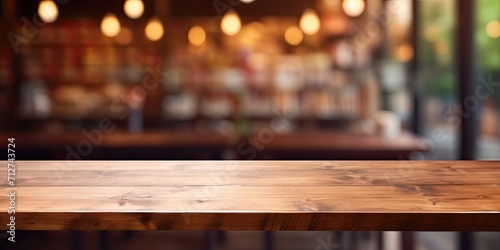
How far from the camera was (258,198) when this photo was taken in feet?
4.59

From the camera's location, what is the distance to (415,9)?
5227 millimetres

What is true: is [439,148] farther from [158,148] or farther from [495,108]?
[158,148]

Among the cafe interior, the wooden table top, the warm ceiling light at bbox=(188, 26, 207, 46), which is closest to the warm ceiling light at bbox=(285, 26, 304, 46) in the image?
the cafe interior

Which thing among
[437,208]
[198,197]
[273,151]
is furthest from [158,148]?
[437,208]

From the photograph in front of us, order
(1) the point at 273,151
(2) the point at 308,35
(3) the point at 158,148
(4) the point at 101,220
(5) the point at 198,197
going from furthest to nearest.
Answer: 1. (2) the point at 308,35
2. (3) the point at 158,148
3. (1) the point at 273,151
4. (5) the point at 198,197
5. (4) the point at 101,220

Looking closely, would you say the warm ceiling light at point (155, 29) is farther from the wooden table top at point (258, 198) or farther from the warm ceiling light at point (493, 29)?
the wooden table top at point (258, 198)

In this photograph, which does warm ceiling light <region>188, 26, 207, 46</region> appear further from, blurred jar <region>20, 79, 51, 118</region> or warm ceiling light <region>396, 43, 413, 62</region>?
warm ceiling light <region>396, 43, 413, 62</region>

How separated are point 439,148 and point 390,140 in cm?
108

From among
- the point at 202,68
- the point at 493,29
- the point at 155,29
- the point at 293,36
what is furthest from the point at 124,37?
the point at 493,29

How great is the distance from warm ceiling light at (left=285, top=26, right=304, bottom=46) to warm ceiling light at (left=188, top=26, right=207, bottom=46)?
1092 millimetres

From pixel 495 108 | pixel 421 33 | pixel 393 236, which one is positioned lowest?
pixel 393 236

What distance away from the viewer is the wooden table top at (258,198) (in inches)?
50.9

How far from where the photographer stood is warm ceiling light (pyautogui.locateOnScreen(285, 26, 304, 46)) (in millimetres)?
6699

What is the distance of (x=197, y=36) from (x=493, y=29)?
4045 millimetres
